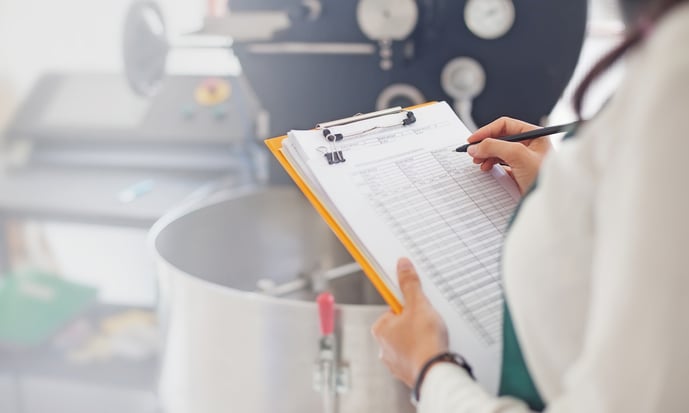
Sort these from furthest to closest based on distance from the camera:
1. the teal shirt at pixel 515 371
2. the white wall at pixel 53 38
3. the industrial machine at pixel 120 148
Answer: the white wall at pixel 53 38 < the industrial machine at pixel 120 148 < the teal shirt at pixel 515 371

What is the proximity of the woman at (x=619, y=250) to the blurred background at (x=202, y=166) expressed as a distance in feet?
0.21

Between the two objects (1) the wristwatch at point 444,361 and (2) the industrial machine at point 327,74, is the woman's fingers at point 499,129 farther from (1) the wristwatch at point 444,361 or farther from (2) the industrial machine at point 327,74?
(2) the industrial machine at point 327,74

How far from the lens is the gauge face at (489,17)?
1162 mm

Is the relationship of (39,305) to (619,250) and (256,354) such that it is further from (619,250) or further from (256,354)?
(619,250)

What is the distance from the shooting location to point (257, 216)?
45.1 inches

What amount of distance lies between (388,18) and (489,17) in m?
0.17

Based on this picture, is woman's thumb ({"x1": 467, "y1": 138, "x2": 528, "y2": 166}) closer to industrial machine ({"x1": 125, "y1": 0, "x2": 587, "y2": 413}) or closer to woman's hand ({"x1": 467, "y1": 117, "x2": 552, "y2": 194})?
woman's hand ({"x1": 467, "y1": 117, "x2": 552, "y2": 194})

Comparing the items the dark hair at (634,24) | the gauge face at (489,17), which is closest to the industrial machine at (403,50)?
the gauge face at (489,17)

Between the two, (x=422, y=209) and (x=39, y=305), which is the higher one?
(x=422, y=209)

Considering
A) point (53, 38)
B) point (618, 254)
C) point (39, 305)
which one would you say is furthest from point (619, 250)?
point (53, 38)

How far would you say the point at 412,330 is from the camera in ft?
1.93

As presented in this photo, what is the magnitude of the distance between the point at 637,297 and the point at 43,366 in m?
1.93

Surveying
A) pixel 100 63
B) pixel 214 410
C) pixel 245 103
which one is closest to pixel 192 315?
pixel 214 410

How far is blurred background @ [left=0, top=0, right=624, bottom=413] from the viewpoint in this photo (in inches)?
31.2
